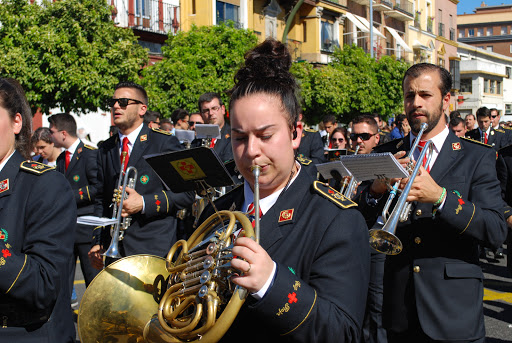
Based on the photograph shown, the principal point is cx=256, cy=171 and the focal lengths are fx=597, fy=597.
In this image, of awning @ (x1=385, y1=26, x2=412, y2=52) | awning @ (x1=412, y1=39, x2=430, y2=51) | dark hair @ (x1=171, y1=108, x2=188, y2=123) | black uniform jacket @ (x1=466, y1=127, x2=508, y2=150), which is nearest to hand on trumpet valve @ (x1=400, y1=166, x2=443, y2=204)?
black uniform jacket @ (x1=466, y1=127, x2=508, y2=150)

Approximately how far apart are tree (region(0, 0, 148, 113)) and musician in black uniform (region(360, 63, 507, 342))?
16.0 metres

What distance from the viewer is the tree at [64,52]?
17938mm

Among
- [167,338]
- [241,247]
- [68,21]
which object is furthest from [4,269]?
[68,21]

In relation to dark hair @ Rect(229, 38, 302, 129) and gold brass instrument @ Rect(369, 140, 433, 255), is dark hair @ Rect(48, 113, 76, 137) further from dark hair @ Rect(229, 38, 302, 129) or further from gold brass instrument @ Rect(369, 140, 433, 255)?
dark hair @ Rect(229, 38, 302, 129)

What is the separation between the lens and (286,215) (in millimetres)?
2225

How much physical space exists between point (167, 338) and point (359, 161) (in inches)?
57.4

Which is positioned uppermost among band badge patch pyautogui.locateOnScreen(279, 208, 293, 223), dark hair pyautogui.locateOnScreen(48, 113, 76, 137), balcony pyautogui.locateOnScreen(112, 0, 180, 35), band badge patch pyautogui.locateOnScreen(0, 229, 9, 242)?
balcony pyautogui.locateOnScreen(112, 0, 180, 35)

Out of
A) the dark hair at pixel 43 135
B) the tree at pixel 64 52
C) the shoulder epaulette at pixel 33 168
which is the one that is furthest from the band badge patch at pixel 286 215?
the tree at pixel 64 52

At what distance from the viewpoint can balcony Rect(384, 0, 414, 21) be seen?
47.1 meters

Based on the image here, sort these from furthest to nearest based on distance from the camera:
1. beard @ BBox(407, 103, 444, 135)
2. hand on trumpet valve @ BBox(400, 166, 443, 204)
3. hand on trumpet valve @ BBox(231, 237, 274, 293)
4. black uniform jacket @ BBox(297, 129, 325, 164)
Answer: black uniform jacket @ BBox(297, 129, 325, 164) → beard @ BBox(407, 103, 444, 135) → hand on trumpet valve @ BBox(400, 166, 443, 204) → hand on trumpet valve @ BBox(231, 237, 274, 293)

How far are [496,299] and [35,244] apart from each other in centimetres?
631

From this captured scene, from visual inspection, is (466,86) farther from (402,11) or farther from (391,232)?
(391,232)

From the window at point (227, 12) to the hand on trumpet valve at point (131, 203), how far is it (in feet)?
83.7

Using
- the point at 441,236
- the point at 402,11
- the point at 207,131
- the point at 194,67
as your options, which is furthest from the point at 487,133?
the point at 402,11
